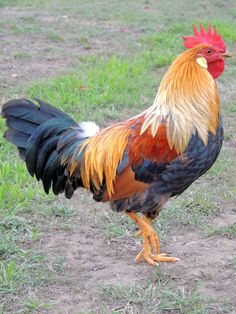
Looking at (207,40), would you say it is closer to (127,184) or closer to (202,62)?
(202,62)

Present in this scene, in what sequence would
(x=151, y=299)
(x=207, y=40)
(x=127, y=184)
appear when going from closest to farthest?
(x=151, y=299) → (x=127, y=184) → (x=207, y=40)

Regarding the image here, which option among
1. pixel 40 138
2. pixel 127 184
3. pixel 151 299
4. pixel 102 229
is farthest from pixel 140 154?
pixel 102 229

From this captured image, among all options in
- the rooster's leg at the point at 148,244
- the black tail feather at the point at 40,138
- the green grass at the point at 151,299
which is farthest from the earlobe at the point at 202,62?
the green grass at the point at 151,299

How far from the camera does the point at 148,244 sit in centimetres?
381

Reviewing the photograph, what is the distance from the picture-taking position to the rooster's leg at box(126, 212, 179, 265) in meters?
3.71

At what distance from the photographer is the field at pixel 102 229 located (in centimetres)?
343

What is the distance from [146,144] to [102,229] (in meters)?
1.03

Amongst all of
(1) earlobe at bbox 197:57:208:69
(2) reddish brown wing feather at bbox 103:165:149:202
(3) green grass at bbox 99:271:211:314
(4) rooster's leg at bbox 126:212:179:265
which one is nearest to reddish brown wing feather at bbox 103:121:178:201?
(2) reddish brown wing feather at bbox 103:165:149:202

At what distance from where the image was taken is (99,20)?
1005 cm

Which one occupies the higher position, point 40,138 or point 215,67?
point 215,67

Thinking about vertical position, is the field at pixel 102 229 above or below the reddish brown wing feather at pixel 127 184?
below

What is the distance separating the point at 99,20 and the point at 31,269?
707 centimetres

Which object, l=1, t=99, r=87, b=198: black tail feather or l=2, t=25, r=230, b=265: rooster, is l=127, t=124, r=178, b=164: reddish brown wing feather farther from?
l=1, t=99, r=87, b=198: black tail feather

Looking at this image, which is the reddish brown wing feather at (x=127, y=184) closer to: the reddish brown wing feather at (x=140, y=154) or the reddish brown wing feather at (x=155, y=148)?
the reddish brown wing feather at (x=140, y=154)
